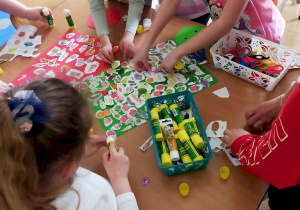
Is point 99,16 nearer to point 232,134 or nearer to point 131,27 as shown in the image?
point 131,27

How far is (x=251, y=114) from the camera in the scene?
830 mm

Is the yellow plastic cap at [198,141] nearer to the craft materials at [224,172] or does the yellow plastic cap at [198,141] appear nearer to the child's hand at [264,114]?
the craft materials at [224,172]

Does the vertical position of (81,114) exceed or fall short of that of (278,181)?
it exceeds it

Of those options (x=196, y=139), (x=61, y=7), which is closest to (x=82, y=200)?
(x=196, y=139)

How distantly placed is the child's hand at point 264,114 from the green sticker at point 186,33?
17.9 inches

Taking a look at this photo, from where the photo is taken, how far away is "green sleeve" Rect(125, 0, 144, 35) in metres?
1.18

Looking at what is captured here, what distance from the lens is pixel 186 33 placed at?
1151 mm

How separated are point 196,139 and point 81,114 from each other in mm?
336

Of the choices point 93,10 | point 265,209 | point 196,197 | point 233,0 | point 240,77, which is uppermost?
point 233,0

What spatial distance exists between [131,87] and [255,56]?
0.47 metres

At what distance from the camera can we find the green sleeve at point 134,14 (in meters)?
1.18

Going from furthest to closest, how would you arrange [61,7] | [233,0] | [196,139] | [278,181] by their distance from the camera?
[61,7] → [233,0] → [196,139] → [278,181]

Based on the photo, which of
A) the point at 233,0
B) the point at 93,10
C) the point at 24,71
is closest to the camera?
the point at 233,0

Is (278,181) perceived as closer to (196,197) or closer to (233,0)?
(196,197)
